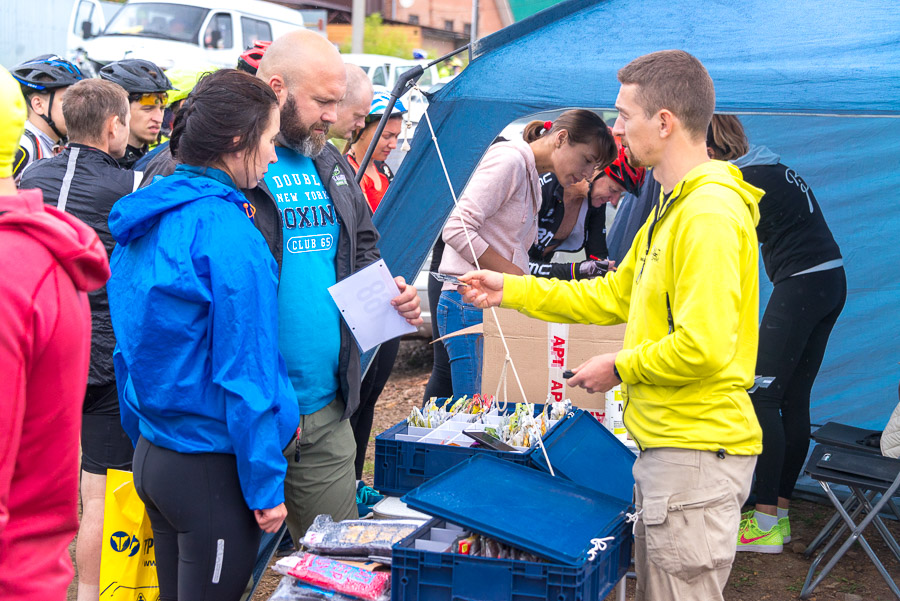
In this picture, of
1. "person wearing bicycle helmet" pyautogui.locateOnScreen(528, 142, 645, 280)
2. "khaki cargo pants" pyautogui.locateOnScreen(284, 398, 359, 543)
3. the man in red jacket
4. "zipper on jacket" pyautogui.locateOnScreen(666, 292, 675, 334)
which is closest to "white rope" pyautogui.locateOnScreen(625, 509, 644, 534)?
"zipper on jacket" pyautogui.locateOnScreen(666, 292, 675, 334)

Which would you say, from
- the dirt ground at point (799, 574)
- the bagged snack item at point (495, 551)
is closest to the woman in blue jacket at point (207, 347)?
the bagged snack item at point (495, 551)

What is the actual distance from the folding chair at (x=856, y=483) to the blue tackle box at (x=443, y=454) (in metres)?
1.04

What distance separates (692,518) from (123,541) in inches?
68.2

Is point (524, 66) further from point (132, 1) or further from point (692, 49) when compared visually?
point (132, 1)

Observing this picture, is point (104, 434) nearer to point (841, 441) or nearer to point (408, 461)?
point (408, 461)

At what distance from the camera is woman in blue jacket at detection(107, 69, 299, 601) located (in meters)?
1.98

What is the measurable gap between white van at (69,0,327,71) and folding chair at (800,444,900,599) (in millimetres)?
12633

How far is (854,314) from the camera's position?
4.69m

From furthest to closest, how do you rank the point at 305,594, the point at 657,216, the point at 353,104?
the point at 353,104, the point at 657,216, the point at 305,594

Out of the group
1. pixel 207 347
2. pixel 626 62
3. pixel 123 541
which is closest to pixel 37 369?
pixel 207 347

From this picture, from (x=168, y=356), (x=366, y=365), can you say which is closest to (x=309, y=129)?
(x=168, y=356)

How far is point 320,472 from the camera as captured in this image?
8.45 ft

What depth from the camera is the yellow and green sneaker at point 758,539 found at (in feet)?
12.9

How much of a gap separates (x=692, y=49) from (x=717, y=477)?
5.50 feet
